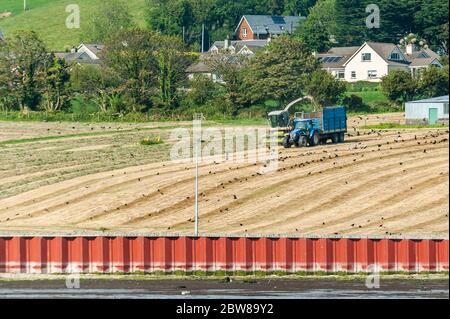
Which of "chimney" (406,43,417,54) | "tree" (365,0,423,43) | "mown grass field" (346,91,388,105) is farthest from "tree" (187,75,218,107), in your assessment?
"tree" (365,0,423,43)

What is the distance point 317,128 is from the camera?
84875 mm

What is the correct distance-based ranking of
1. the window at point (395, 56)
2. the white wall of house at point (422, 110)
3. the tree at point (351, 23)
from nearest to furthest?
the white wall of house at point (422, 110) < the window at point (395, 56) < the tree at point (351, 23)

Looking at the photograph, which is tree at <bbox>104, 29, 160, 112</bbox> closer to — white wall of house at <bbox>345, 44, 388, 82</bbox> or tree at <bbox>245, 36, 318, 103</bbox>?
tree at <bbox>245, 36, 318, 103</bbox>

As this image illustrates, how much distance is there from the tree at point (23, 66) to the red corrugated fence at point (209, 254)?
71.0m

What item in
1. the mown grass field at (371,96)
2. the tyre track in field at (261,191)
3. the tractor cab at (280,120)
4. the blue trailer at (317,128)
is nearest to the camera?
the tyre track in field at (261,191)

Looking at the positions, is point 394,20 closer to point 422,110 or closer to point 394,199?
point 422,110

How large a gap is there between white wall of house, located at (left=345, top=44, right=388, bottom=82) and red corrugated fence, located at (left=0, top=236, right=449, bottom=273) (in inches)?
3871

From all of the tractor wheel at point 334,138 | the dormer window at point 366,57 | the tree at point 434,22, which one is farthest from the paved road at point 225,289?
the tree at point 434,22

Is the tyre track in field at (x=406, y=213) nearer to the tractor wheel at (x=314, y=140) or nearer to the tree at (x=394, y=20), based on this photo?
the tractor wheel at (x=314, y=140)

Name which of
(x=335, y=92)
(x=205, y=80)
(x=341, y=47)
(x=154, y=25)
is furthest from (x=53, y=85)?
(x=154, y=25)

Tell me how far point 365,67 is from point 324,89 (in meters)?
33.6

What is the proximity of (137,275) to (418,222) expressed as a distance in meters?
18.9

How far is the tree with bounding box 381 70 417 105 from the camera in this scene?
4427 inches

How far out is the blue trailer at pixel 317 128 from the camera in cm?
8369
